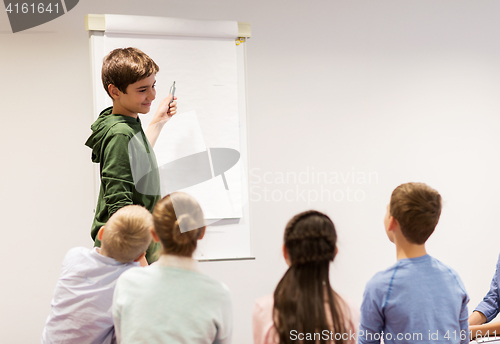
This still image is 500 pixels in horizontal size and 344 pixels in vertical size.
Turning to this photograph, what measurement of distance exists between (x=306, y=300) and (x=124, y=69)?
40.5 inches

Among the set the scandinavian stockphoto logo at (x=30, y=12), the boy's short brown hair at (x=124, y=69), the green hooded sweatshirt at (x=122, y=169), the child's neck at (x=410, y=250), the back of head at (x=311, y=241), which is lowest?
the child's neck at (x=410, y=250)

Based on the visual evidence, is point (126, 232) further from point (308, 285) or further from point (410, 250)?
point (410, 250)

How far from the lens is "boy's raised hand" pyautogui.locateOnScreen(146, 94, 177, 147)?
209 centimetres

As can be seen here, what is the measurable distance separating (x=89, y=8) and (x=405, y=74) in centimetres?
193

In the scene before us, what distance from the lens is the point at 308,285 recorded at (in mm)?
1194

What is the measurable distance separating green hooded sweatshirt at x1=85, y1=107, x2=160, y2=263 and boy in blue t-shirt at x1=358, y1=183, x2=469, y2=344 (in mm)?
749

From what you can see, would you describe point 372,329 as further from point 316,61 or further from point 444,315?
point 316,61

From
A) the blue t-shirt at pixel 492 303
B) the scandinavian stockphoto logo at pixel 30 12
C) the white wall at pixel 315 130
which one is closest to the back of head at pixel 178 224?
the blue t-shirt at pixel 492 303

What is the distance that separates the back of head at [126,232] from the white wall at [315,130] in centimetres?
124

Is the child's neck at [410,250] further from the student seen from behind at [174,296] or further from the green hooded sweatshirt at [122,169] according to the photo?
the green hooded sweatshirt at [122,169]

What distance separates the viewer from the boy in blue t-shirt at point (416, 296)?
1296 millimetres

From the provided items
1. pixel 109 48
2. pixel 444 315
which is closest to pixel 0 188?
pixel 109 48
